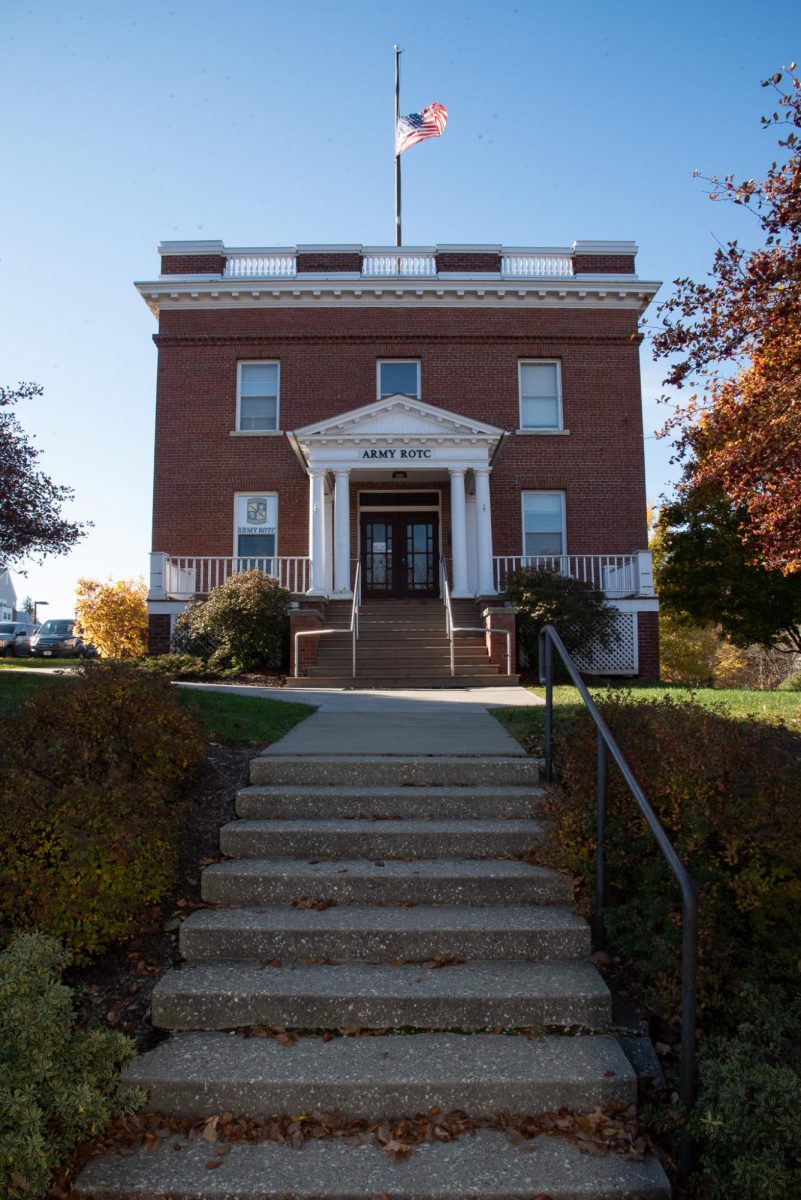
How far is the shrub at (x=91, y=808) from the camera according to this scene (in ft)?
12.3

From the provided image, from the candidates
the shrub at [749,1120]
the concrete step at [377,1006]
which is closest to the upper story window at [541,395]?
the concrete step at [377,1006]

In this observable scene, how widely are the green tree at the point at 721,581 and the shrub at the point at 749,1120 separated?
62.9ft

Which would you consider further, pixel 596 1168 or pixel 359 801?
pixel 359 801

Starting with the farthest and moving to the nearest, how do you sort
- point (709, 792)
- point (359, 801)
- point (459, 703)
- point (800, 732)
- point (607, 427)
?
point (607, 427) → point (459, 703) → point (800, 732) → point (359, 801) → point (709, 792)

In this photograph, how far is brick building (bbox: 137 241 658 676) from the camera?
64.7 ft

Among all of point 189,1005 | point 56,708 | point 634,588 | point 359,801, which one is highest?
point 634,588

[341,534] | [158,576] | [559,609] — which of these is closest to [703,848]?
[559,609]

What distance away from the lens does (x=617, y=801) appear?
440 cm

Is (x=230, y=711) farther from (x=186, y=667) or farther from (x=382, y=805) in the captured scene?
(x=186, y=667)

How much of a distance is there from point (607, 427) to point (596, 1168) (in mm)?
18707

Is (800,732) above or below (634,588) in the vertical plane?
below

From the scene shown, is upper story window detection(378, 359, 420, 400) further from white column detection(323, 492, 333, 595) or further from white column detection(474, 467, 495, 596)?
white column detection(474, 467, 495, 596)

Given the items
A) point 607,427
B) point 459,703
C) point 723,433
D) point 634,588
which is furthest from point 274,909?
point 607,427

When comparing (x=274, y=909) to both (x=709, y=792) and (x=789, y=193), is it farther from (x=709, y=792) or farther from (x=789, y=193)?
(x=789, y=193)
